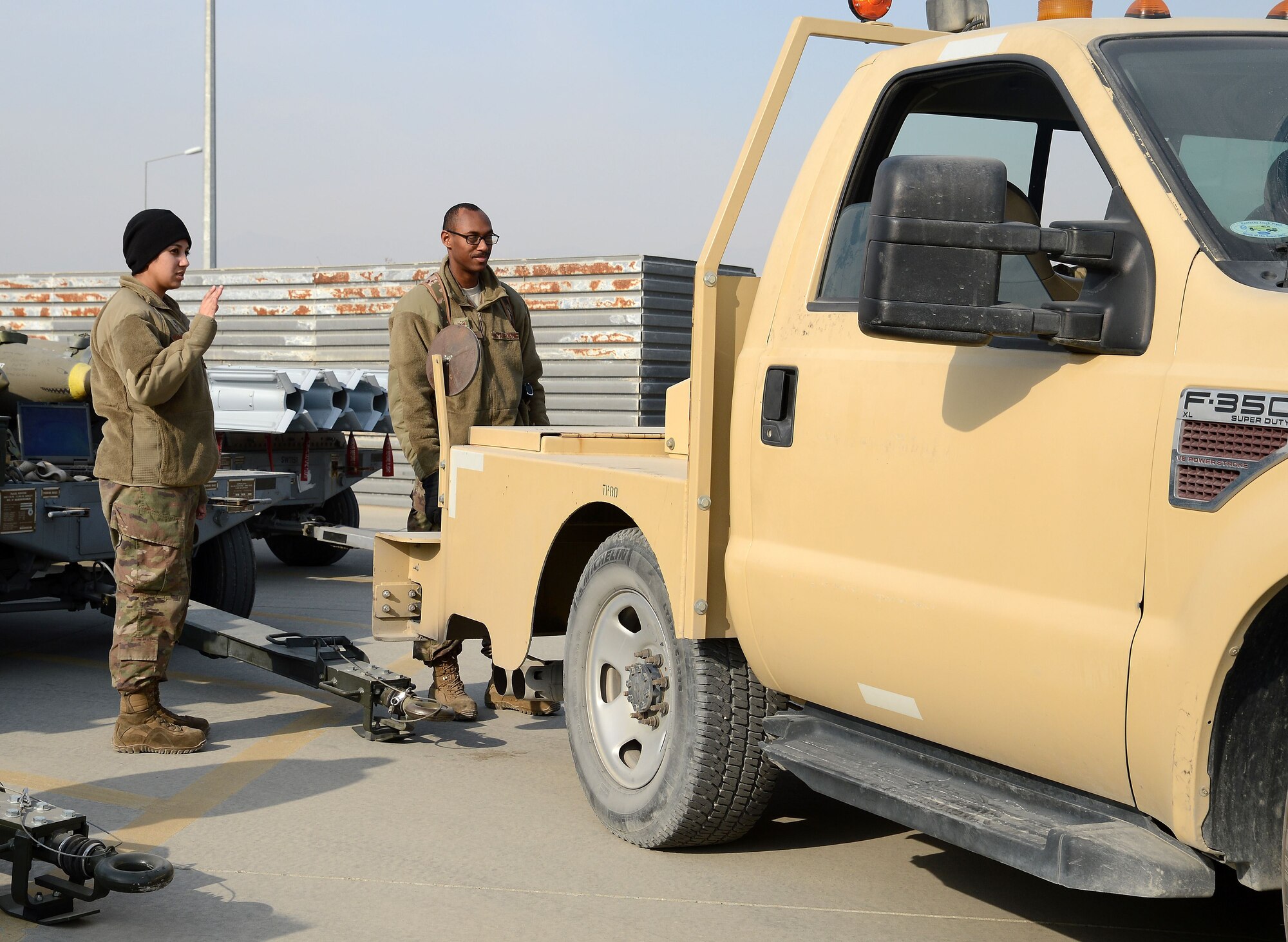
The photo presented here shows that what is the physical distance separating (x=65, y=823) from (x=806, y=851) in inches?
85.0

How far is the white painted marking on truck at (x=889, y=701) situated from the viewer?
3.41 meters

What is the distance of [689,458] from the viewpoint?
4039mm

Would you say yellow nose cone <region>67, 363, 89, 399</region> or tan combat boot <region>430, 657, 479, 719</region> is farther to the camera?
yellow nose cone <region>67, 363, 89, 399</region>

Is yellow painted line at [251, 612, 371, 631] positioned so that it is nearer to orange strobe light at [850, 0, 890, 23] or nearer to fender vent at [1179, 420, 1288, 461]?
orange strobe light at [850, 0, 890, 23]

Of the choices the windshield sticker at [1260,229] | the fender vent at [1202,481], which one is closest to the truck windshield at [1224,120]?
the windshield sticker at [1260,229]

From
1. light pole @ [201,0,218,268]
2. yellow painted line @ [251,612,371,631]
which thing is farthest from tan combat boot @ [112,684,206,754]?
light pole @ [201,0,218,268]

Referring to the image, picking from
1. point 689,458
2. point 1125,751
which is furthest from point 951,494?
point 689,458

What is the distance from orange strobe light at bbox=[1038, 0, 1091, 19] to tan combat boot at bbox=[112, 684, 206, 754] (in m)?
3.99

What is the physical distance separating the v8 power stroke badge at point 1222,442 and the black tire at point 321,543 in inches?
335

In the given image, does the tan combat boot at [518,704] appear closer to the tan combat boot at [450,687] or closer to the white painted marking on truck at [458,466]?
the tan combat boot at [450,687]

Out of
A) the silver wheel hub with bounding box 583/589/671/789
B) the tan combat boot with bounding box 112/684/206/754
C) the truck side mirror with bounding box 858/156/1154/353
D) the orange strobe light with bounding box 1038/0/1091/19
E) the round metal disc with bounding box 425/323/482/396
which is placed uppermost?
the orange strobe light with bounding box 1038/0/1091/19

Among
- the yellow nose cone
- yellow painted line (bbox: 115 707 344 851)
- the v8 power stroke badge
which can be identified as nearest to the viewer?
the v8 power stroke badge

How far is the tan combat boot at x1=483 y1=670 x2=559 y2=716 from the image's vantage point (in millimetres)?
6328

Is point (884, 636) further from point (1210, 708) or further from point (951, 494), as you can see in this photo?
point (1210, 708)
